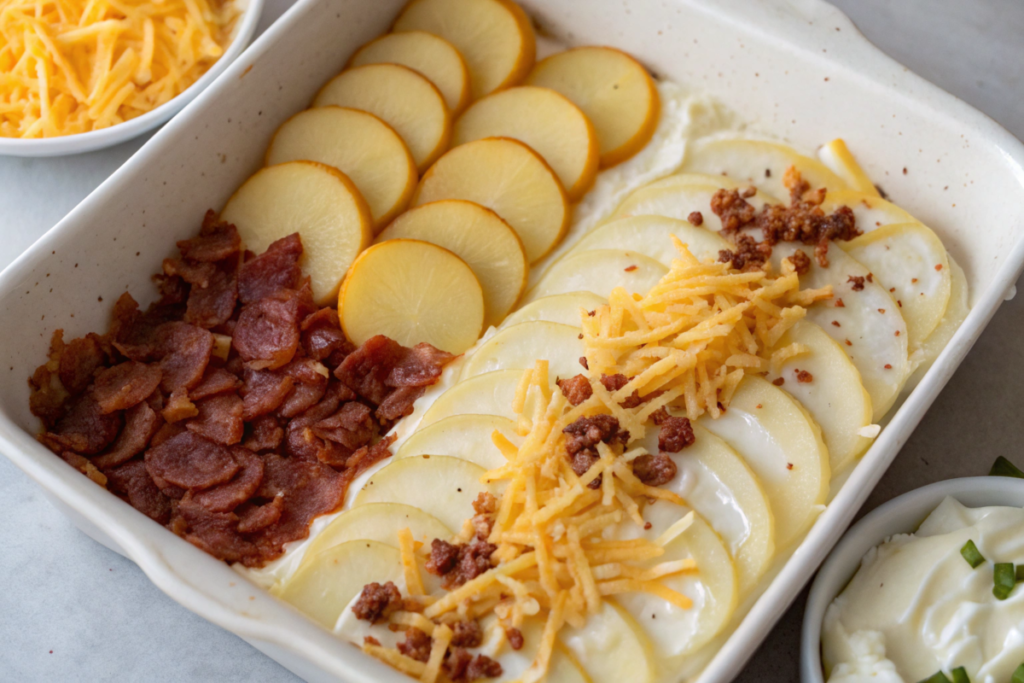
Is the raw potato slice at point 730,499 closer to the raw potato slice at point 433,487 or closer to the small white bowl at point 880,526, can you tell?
the small white bowl at point 880,526

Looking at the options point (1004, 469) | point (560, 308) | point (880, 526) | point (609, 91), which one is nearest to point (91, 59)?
point (609, 91)

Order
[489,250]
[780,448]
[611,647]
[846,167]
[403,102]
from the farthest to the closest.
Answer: [403,102]
[846,167]
[489,250]
[780,448]
[611,647]

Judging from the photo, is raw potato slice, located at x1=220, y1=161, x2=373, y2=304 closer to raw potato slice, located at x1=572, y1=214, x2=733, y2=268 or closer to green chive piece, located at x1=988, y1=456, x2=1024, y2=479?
raw potato slice, located at x1=572, y1=214, x2=733, y2=268

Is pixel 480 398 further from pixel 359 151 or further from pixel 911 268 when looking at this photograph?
pixel 911 268

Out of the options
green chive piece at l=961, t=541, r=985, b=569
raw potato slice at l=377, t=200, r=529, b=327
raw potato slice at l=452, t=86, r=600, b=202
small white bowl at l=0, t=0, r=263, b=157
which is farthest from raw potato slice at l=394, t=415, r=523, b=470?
small white bowl at l=0, t=0, r=263, b=157

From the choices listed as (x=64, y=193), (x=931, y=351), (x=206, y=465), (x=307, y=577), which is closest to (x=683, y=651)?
(x=307, y=577)

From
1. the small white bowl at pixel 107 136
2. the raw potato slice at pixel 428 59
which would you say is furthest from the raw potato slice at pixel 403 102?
the small white bowl at pixel 107 136

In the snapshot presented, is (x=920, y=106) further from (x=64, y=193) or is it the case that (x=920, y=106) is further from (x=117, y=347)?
(x=64, y=193)
